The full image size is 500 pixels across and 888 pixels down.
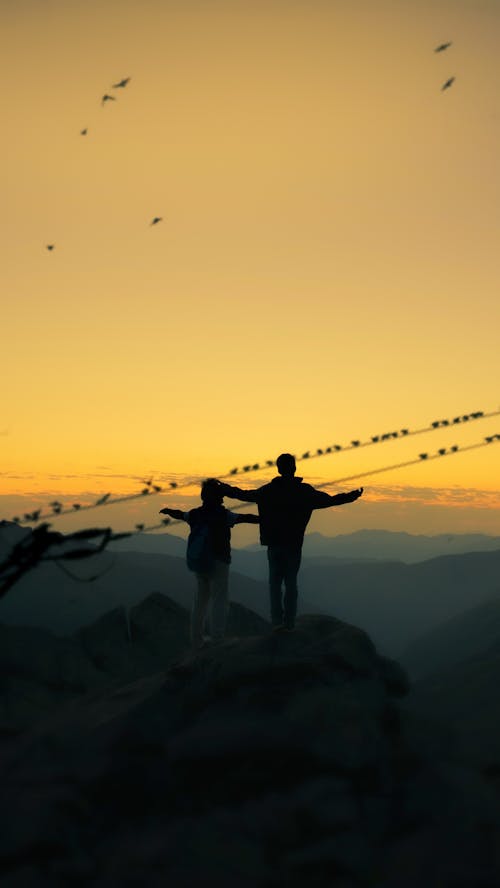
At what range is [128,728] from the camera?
13.6 metres

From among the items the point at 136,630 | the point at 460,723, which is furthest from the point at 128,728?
the point at 136,630

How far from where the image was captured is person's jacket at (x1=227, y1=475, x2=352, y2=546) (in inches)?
551

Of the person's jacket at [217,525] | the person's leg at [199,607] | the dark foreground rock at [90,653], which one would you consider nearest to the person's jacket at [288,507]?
the person's jacket at [217,525]

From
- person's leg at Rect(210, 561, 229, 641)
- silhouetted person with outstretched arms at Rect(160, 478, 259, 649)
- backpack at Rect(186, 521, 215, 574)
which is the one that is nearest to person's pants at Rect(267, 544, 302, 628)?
silhouetted person with outstretched arms at Rect(160, 478, 259, 649)

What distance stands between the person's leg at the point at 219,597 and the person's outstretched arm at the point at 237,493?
118 centimetres

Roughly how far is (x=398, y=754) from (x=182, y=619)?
21669mm

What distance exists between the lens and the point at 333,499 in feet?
46.1

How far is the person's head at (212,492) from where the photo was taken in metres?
14.9

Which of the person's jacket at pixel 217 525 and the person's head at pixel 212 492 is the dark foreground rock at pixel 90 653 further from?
the person's head at pixel 212 492

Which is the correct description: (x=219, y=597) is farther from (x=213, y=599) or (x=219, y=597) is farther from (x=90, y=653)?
(x=90, y=653)

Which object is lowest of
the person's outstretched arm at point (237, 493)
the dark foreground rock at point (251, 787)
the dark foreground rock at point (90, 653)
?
the dark foreground rock at point (90, 653)

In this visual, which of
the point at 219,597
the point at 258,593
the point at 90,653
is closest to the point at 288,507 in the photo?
the point at 219,597

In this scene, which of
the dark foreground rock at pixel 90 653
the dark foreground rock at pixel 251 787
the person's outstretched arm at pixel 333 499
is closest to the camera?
the dark foreground rock at pixel 251 787

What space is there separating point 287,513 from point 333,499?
757 mm
